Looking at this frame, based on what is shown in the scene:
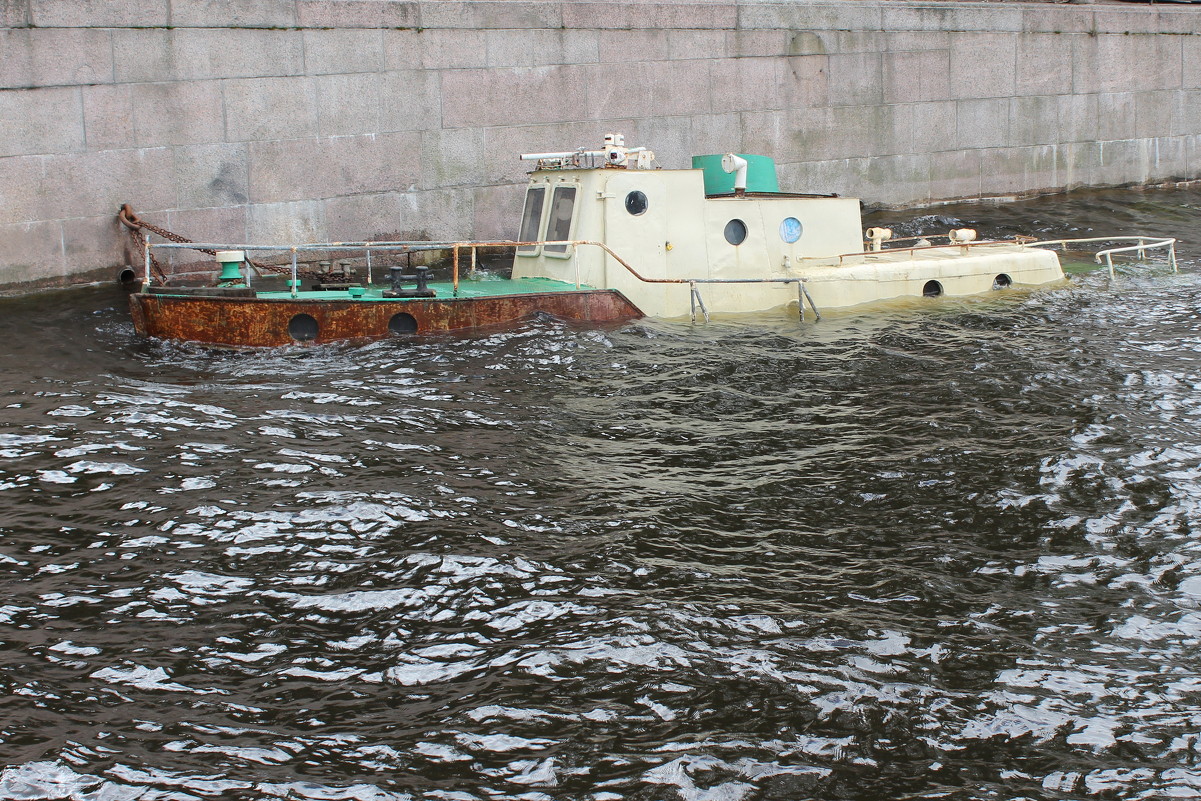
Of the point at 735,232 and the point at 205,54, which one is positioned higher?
the point at 205,54

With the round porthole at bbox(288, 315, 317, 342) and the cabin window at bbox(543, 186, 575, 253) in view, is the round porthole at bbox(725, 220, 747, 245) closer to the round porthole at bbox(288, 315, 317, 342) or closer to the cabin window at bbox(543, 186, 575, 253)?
the cabin window at bbox(543, 186, 575, 253)

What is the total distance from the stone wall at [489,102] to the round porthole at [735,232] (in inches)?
200

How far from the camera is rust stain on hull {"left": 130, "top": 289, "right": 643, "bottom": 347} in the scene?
469 inches

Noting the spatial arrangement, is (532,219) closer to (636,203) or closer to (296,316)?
(636,203)

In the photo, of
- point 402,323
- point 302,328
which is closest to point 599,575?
point 402,323

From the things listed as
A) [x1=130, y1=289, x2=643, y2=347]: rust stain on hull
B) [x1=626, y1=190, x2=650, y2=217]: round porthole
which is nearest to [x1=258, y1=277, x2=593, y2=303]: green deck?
[x1=130, y1=289, x2=643, y2=347]: rust stain on hull

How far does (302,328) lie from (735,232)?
5175 millimetres

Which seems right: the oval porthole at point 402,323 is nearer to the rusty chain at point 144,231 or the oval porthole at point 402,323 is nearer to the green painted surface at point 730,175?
the rusty chain at point 144,231

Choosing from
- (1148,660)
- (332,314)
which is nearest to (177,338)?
(332,314)

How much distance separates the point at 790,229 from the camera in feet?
46.2

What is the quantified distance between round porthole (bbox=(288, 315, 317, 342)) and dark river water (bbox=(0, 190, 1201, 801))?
220mm

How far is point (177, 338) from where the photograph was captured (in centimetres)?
1207

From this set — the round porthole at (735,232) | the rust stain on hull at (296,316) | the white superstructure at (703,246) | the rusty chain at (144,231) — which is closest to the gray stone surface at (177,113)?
the rusty chain at (144,231)

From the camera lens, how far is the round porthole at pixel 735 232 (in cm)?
1371
